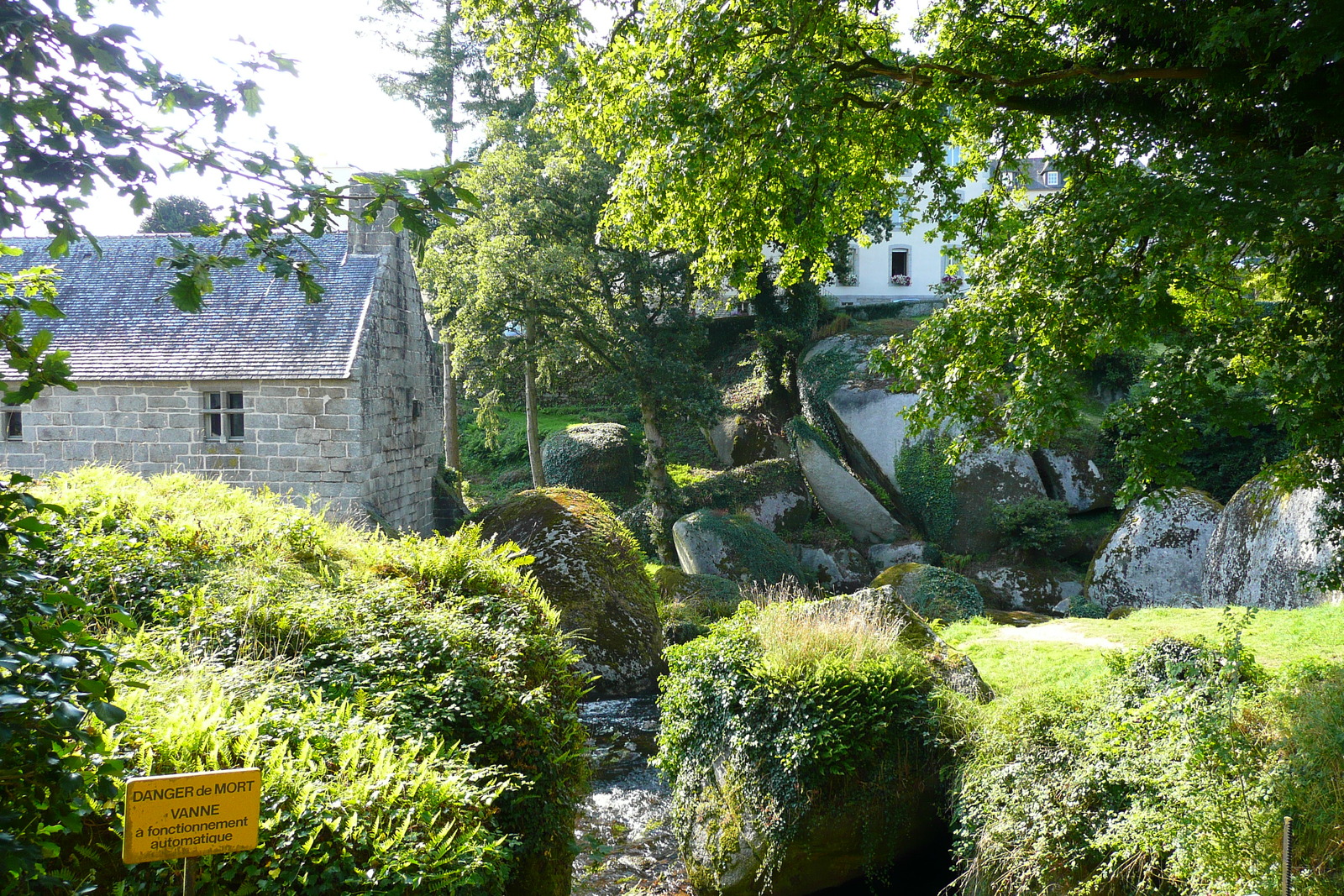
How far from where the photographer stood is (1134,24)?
237 inches

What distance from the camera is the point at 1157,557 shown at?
43.3 ft

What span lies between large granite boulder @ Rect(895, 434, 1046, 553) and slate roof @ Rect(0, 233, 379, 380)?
11.5 meters

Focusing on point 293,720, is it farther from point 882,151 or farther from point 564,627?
point 882,151

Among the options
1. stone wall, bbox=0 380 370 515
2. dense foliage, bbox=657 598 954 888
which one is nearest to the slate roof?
stone wall, bbox=0 380 370 515

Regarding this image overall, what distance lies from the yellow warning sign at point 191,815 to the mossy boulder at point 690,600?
30.0 ft

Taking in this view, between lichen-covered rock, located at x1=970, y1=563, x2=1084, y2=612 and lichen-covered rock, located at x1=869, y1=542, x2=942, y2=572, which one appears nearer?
lichen-covered rock, located at x1=970, y1=563, x2=1084, y2=612

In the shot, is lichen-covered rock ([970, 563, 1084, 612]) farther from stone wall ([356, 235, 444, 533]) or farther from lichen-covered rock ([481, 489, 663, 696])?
stone wall ([356, 235, 444, 533])

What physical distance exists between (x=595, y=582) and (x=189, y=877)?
8085 millimetres

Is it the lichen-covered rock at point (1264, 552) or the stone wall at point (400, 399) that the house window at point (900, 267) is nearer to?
the stone wall at point (400, 399)

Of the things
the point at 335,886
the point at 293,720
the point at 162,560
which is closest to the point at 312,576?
the point at 162,560

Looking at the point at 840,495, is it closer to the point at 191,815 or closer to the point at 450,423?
the point at 450,423

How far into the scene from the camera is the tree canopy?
205 inches

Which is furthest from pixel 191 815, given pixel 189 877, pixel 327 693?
pixel 327 693

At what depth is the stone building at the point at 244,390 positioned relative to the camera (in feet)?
51.6
